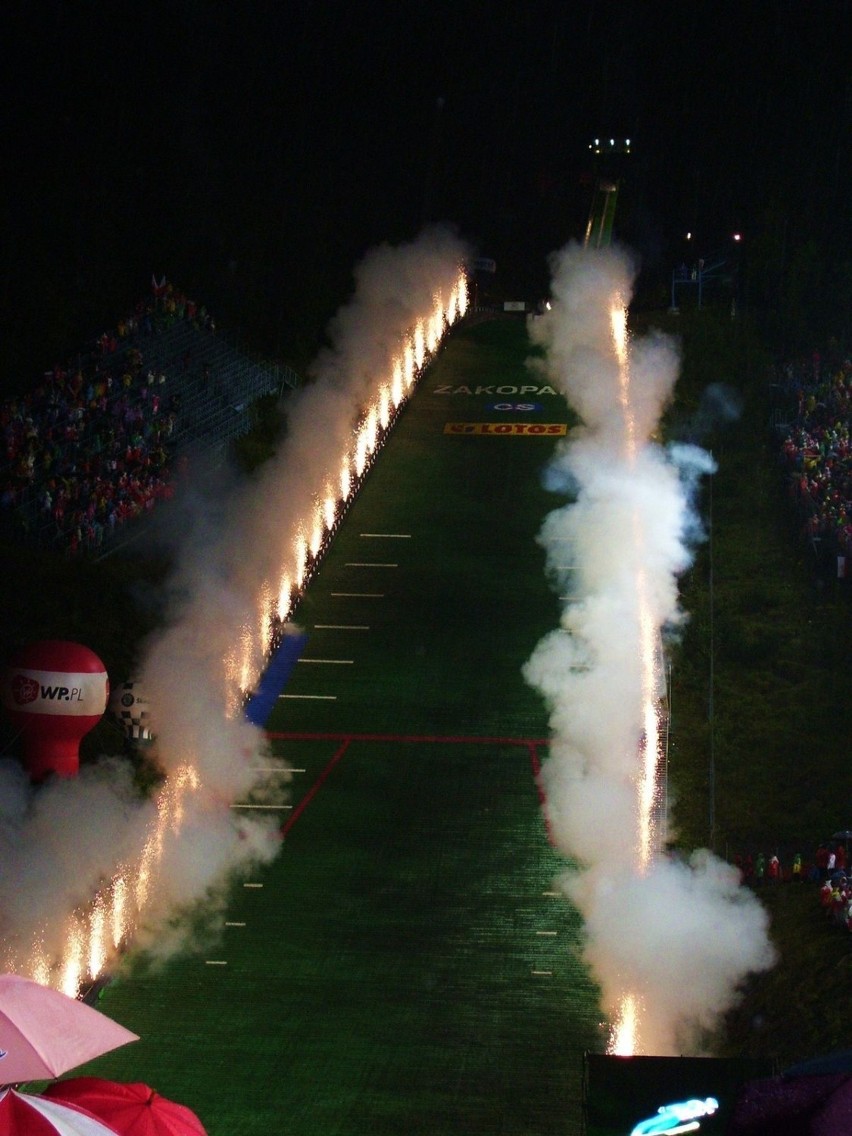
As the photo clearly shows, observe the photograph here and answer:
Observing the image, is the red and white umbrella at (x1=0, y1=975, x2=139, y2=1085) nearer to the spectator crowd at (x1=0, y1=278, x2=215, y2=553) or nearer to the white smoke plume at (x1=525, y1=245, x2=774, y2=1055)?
the white smoke plume at (x1=525, y1=245, x2=774, y2=1055)

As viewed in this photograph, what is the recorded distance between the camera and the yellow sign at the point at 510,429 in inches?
1507

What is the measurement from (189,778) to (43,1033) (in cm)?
1261

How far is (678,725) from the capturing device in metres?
25.4

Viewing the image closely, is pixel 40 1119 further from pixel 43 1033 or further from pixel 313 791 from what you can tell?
pixel 313 791

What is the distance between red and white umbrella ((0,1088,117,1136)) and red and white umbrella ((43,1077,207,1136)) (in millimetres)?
220

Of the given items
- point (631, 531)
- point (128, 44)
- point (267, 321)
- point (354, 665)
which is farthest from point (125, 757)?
point (128, 44)

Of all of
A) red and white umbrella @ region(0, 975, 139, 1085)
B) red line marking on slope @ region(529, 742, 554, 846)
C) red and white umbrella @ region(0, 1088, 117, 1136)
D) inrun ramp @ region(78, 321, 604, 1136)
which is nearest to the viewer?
red and white umbrella @ region(0, 1088, 117, 1136)

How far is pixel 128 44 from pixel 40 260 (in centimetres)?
940

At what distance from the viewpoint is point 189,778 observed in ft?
74.7

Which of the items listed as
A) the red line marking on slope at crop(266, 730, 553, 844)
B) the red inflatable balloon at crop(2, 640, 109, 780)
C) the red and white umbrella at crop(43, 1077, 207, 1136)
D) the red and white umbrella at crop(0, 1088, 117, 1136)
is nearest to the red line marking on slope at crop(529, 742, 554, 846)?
the red line marking on slope at crop(266, 730, 553, 844)

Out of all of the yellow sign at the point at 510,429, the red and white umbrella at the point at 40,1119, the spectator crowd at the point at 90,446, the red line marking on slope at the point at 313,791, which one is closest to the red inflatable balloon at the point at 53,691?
the red line marking on slope at the point at 313,791

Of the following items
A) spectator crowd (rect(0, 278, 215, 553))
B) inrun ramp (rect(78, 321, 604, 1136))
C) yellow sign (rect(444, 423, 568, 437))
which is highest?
yellow sign (rect(444, 423, 568, 437))

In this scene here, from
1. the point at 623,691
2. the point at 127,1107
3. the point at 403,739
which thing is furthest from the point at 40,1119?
the point at 623,691

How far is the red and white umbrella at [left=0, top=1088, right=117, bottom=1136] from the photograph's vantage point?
8.55 meters
